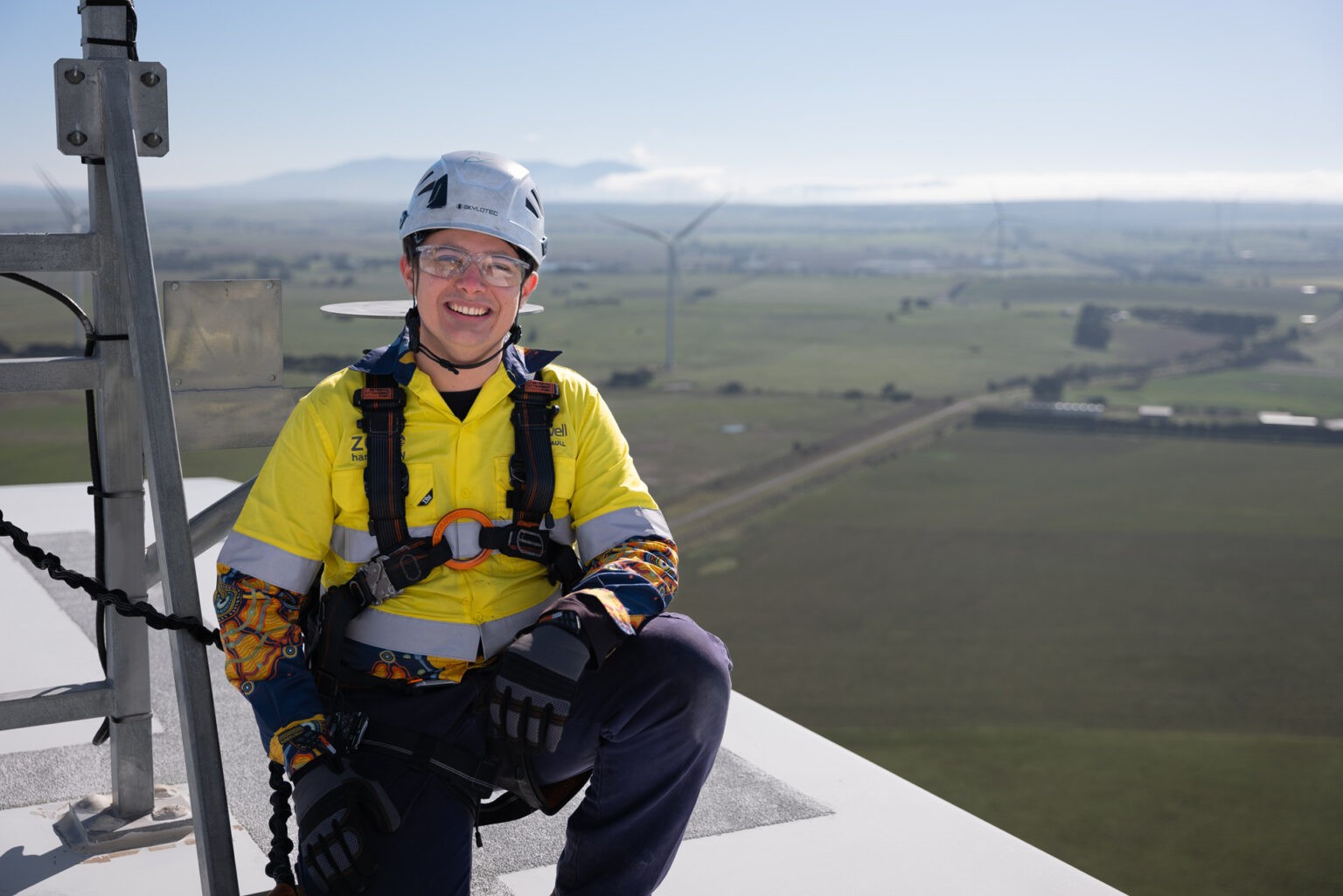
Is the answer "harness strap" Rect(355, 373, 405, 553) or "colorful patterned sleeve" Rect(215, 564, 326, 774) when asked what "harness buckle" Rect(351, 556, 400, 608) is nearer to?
"harness strap" Rect(355, 373, 405, 553)

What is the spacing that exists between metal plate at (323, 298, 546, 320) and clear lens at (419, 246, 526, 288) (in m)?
0.28

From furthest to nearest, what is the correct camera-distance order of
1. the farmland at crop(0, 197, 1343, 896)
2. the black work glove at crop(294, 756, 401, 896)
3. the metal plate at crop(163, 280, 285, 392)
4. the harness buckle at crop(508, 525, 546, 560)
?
the farmland at crop(0, 197, 1343, 896)
the metal plate at crop(163, 280, 285, 392)
the harness buckle at crop(508, 525, 546, 560)
the black work glove at crop(294, 756, 401, 896)

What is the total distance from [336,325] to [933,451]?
67.2 metres

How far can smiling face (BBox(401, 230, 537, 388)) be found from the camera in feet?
8.23

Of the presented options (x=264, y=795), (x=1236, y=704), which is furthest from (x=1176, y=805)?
(x=264, y=795)

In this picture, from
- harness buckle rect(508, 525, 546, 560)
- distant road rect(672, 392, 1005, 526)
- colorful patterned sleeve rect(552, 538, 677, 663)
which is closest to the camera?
colorful patterned sleeve rect(552, 538, 677, 663)

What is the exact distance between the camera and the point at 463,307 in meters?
2.52

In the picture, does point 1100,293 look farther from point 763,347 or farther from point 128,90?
point 128,90

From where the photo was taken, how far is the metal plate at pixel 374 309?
2.93 meters

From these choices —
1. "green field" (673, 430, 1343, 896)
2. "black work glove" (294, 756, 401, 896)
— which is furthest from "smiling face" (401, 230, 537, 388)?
"green field" (673, 430, 1343, 896)

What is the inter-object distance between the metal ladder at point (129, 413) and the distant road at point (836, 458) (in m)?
64.1

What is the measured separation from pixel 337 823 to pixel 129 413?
129 centimetres

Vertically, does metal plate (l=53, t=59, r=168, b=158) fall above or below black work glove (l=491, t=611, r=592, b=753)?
above

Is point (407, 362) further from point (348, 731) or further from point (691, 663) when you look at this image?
point (691, 663)
